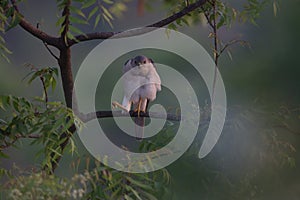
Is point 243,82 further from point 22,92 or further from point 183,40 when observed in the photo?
point 22,92

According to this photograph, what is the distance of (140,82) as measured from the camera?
327cm

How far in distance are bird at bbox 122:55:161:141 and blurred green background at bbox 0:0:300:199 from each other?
0.30 meters

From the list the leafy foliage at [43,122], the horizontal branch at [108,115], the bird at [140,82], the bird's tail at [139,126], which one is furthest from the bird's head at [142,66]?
the leafy foliage at [43,122]

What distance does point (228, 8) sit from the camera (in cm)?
253

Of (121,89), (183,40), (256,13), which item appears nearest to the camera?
(256,13)

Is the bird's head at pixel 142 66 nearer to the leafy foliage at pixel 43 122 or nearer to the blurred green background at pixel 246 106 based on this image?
the blurred green background at pixel 246 106

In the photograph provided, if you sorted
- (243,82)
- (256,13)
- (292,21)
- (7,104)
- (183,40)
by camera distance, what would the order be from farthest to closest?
(292,21), (243,82), (183,40), (256,13), (7,104)

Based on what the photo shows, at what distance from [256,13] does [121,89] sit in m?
1.22

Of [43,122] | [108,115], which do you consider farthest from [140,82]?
[43,122]

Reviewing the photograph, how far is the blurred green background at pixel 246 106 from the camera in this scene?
2312mm

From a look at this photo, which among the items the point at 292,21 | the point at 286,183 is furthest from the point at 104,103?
the point at 286,183

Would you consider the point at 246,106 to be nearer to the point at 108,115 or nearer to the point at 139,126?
the point at 108,115

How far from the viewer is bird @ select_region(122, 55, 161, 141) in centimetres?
322

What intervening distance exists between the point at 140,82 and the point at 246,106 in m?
0.91
